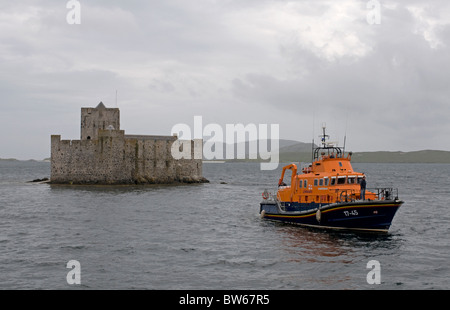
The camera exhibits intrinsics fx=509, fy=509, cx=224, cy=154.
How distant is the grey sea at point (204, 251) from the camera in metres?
17.2

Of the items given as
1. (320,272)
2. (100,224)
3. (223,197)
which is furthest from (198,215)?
(320,272)

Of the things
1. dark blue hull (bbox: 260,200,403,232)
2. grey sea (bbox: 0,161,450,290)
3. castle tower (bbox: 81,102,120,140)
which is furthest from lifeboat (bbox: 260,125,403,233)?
castle tower (bbox: 81,102,120,140)

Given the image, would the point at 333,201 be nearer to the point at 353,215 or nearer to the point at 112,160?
the point at 353,215

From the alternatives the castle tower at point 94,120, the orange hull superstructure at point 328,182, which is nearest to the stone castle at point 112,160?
the castle tower at point 94,120

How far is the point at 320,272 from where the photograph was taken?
18.5m

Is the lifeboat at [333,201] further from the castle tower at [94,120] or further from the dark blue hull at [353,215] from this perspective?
the castle tower at [94,120]

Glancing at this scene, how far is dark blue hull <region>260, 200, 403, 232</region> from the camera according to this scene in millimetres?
25125

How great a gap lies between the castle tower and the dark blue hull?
39.7 m

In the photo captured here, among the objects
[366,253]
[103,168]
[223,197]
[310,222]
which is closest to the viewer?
[366,253]

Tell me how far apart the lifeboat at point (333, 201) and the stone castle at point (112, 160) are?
100 ft

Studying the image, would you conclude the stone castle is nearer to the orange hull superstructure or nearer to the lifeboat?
the lifeboat

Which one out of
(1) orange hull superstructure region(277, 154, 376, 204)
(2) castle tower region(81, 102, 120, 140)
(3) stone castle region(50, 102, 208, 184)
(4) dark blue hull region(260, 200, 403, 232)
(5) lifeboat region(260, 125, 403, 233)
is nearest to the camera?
(4) dark blue hull region(260, 200, 403, 232)
